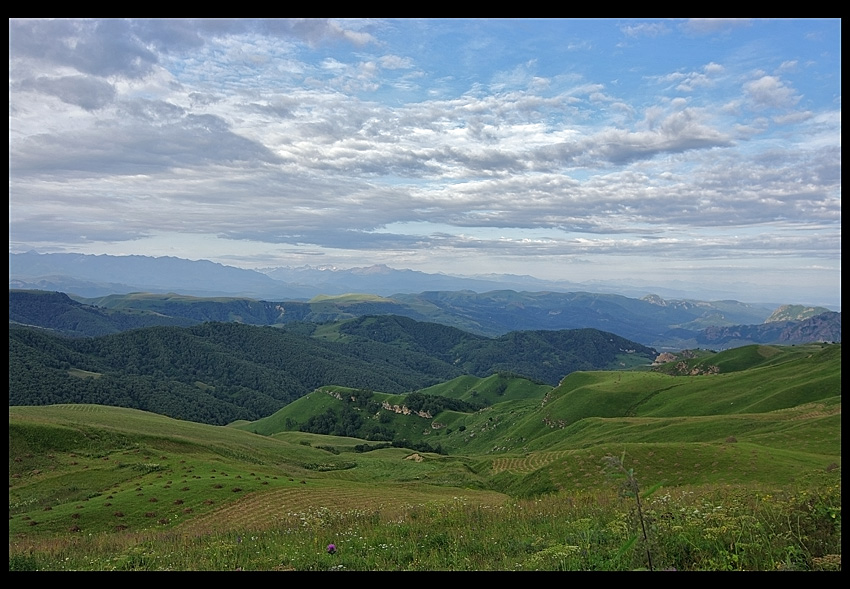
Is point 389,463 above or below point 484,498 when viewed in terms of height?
below

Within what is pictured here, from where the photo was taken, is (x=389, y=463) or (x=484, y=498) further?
(x=389, y=463)

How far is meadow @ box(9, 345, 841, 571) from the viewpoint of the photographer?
6379 mm

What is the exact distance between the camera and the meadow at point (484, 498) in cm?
638

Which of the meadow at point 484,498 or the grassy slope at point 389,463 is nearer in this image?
the meadow at point 484,498

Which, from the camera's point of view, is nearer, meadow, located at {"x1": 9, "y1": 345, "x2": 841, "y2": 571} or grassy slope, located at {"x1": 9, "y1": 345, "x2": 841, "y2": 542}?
meadow, located at {"x1": 9, "y1": 345, "x2": 841, "y2": 571}

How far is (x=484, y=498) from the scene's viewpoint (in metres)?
26.4

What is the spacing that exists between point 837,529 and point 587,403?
314 ft

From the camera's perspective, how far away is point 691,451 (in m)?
33.6
